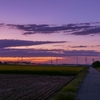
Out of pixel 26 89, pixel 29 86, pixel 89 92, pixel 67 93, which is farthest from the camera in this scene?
pixel 29 86

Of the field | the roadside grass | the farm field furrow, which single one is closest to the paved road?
the roadside grass

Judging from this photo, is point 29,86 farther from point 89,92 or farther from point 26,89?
point 89,92

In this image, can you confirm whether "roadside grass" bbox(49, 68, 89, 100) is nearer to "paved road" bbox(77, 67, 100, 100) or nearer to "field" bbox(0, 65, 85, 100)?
"paved road" bbox(77, 67, 100, 100)

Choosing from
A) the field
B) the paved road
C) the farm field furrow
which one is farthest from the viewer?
the field

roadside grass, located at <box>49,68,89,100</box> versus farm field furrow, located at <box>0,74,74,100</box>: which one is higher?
roadside grass, located at <box>49,68,89,100</box>

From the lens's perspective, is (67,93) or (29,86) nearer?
(67,93)

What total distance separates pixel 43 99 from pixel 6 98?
2527mm

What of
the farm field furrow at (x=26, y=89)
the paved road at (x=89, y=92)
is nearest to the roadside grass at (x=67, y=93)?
the paved road at (x=89, y=92)

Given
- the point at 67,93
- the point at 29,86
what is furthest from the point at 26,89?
the point at 67,93

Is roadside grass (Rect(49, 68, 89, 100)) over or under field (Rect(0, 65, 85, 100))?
over

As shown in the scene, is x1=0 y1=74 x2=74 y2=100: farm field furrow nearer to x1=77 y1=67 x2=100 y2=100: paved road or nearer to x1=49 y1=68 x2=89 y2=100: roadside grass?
x1=49 y1=68 x2=89 y2=100: roadside grass

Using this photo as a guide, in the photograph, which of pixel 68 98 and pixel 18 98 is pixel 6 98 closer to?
pixel 18 98

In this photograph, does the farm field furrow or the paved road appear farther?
the farm field furrow

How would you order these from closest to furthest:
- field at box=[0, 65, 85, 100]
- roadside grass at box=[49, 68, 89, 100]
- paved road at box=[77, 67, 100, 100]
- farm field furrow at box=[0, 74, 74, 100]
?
roadside grass at box=[49, 68, 89, 100]
paved road at box=[77, 67, 100, 100]
farm field furrow at box=[0, 74, 74, 100]
field at box=[0, 65, 85, 100]
